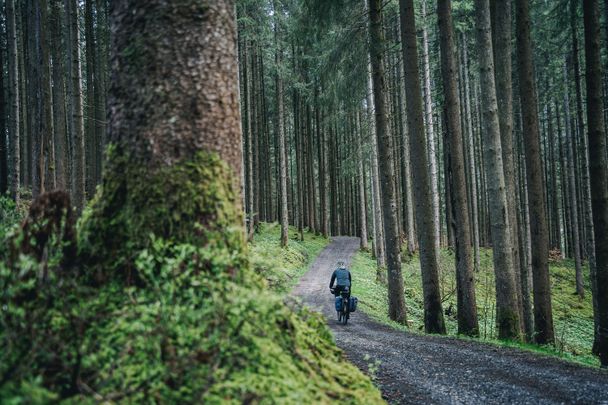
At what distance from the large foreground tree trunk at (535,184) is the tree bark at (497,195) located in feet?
2.69

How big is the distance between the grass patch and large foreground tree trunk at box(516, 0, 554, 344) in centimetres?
599

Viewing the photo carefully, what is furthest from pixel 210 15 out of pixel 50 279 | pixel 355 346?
pixel 355 346

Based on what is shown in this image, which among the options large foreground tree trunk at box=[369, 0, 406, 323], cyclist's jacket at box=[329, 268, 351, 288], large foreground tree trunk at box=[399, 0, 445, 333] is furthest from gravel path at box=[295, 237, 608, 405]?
cyclist's jacket at box=[329, 268, 351, 288]

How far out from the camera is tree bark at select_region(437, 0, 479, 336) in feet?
36.4

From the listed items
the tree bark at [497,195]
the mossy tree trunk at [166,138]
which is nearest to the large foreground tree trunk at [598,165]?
the tree bark at [497,195]

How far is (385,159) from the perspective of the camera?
1296cm

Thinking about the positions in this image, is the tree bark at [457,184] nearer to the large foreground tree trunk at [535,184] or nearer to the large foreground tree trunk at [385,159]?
the large foreground tree trunk at [535,184]

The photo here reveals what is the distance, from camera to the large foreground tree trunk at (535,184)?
405 inches

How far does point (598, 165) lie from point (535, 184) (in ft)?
5.81

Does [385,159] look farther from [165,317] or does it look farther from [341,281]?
[165,317]

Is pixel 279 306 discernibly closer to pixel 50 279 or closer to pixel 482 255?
pixel 50 279

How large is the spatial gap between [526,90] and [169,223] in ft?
32.8

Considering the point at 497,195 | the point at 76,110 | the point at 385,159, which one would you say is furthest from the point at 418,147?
the point at 76,110

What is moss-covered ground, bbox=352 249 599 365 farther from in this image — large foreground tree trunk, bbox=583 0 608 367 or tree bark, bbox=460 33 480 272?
large foreground tree trunk, bbox=583 0 608 367
